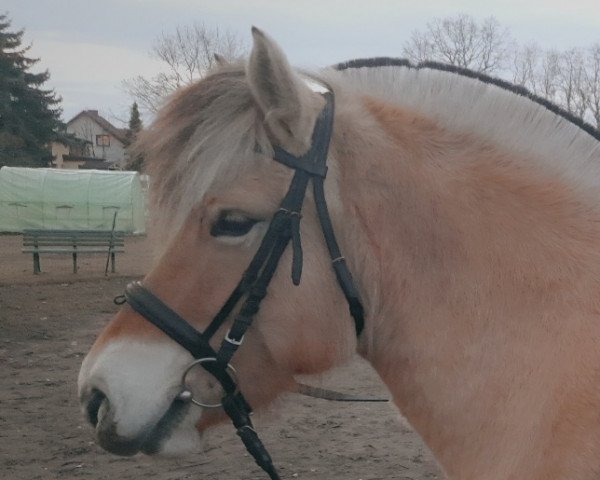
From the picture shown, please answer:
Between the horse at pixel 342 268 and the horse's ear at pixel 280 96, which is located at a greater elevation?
the horse's ear at pixel 280 96

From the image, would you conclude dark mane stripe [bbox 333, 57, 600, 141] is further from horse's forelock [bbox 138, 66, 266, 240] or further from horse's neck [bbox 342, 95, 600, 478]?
horse's forelock [bbox 138, 66, 266, 240]

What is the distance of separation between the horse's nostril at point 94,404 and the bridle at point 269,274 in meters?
0.26

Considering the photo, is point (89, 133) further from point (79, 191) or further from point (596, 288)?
point (596, 288)

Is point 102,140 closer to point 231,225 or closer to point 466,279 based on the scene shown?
point 231,225

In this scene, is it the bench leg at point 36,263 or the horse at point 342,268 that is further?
the bench leg at point 36,263

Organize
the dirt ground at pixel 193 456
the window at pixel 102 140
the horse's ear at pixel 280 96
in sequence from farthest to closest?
the window at pixel 102 140 < the dirt ground at pixel 193 456 < the horse's ear at pixel 280 96

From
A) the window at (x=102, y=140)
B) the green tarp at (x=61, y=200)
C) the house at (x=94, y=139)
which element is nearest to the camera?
the green tarp at (x=61, y=200)

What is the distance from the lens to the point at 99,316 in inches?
496

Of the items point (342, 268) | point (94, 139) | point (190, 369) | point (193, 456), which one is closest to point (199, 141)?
point (342, 268)

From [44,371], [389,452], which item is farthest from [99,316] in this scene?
[389,452]

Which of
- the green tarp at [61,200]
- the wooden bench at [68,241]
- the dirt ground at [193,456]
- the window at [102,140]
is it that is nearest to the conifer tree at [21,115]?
the green tarp at [61,200]

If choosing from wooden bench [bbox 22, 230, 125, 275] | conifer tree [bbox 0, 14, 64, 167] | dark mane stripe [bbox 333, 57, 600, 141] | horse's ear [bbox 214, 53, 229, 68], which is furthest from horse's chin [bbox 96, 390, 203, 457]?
conifer tree [bbox 0, 14, 64, 167]

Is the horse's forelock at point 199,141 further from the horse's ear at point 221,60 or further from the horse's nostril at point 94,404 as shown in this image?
the horse's nostril at point 94,404

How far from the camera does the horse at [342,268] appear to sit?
79.4 inches
